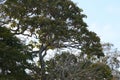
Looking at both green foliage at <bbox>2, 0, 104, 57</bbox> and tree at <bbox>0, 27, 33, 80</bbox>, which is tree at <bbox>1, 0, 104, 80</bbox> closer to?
green foliage at <bbox>2, 0, 104, 57</bbox>

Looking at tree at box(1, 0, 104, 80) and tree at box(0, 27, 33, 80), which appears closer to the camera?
tree at box(0, 27, 33, 80)

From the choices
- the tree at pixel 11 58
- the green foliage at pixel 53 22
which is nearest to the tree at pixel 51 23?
the green foliage at pixel 53 22

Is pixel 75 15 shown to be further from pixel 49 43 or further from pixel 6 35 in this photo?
pixel 6 35

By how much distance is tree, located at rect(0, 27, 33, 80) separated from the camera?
46.2 feet

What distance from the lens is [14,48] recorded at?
14.6m

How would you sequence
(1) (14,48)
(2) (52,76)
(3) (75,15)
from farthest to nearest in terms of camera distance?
(3) (75,15)
(2) (52,76)
(1) (14,48)

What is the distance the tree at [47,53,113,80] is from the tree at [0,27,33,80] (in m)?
4.58

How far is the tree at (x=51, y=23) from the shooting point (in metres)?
20.5

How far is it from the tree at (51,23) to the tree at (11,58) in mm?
5228

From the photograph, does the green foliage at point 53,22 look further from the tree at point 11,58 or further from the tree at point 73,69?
the tree at point 11,58

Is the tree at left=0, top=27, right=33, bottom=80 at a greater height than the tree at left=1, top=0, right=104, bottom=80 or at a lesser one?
lesser

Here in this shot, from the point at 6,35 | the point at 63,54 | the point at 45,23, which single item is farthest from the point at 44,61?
the point at 6,35

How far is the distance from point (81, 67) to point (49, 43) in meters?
2.24

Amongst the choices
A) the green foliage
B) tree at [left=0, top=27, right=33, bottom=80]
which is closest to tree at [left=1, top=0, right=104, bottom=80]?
the green foliage
